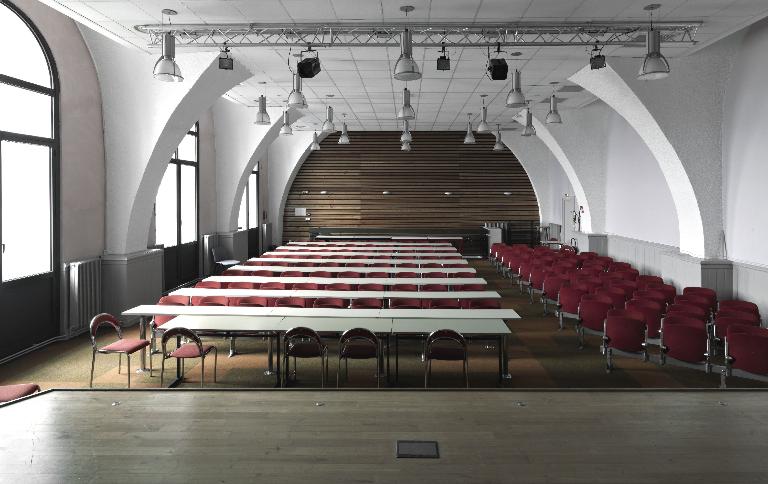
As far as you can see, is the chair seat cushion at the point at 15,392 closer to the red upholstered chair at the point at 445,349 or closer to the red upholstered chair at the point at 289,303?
the red upholstered chair at the point at 289,303

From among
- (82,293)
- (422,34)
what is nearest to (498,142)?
(422,34)

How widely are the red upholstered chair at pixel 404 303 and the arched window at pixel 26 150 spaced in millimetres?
5727

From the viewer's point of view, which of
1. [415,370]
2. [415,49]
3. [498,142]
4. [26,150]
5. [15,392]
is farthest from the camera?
[498,142]

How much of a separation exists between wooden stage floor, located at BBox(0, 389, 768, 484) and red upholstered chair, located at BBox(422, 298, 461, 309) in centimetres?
371

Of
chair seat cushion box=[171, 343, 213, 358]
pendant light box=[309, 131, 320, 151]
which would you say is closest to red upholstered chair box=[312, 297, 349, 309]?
chair seat cushion box=[171, 343, 213, 358]

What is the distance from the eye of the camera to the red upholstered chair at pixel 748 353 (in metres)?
6.70

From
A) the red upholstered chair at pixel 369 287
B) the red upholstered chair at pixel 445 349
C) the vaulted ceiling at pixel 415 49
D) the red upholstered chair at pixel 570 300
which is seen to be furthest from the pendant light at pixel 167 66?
the red upholstered chair at pixel 570 300

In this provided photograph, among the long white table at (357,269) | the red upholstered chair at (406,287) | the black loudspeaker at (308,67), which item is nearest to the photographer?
the black loudspeaker at (308,67)

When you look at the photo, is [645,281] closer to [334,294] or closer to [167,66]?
[334,294]

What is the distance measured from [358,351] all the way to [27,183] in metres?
6.25

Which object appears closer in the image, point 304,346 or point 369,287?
point 304,346

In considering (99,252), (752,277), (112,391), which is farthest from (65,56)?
(752,277)

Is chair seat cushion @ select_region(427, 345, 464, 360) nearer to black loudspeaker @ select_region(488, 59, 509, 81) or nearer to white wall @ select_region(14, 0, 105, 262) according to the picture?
black loudspeaker @ select_region(488, 59, 509, 81)

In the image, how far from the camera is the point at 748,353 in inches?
268
